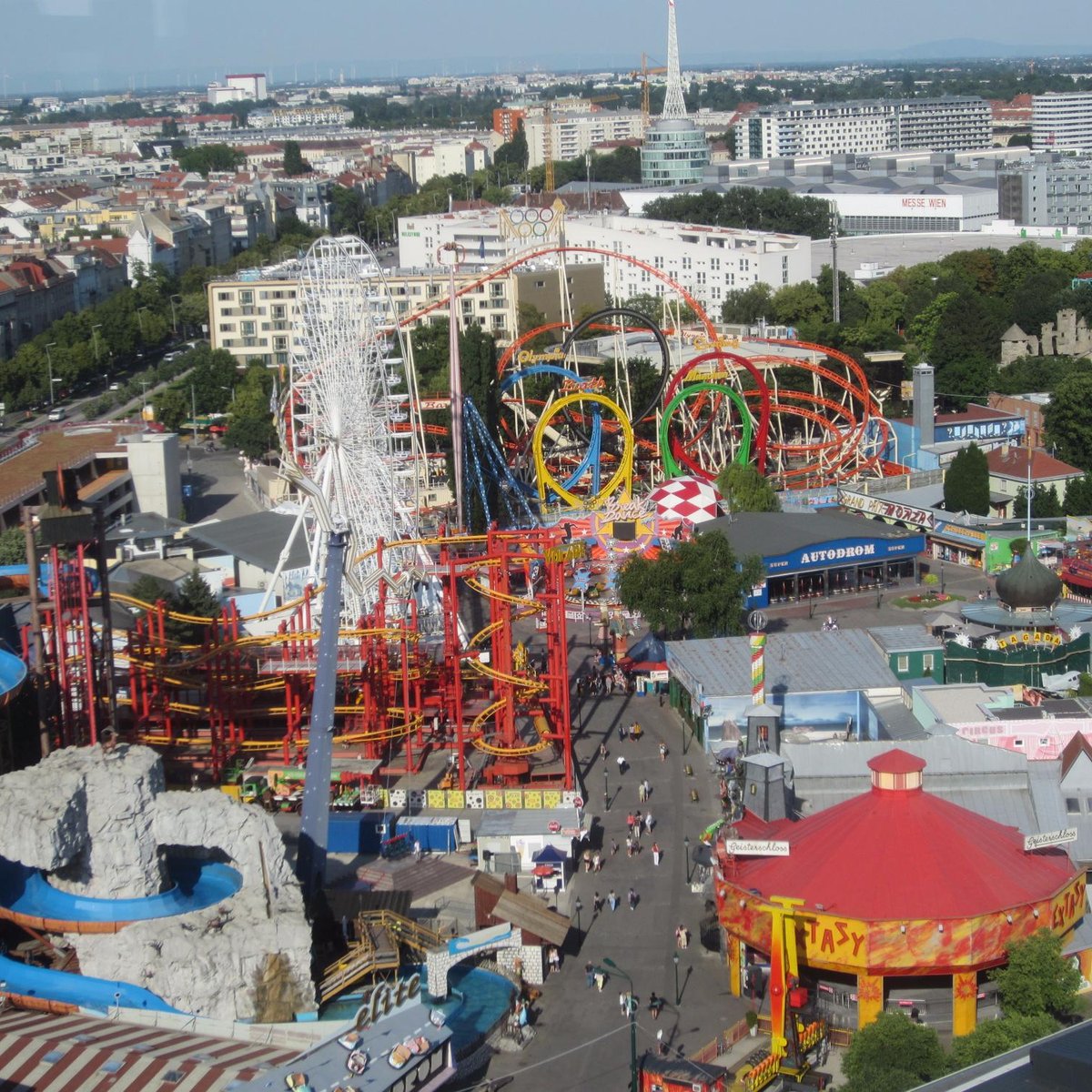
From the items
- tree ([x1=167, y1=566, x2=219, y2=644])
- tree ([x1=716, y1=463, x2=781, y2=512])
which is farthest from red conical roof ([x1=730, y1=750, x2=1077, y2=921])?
tree ([x1=716, y1=463, x2=781, y2=512])

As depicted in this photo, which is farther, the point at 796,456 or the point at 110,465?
the point at 796,456

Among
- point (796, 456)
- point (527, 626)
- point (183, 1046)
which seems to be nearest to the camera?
point (183, 1046)

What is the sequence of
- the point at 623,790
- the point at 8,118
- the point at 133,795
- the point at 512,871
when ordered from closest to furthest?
1. the point at 133,795
2. the point at 512,871
3. the point at 623,790
4. the point at 8,118

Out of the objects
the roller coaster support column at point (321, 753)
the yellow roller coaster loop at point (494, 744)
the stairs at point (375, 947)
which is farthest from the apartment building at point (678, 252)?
the stairs at point (375, 947)

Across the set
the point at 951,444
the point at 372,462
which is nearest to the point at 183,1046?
the point at 372,462

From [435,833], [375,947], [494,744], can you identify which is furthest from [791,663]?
[375,947]

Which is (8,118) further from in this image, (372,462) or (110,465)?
(372,462)

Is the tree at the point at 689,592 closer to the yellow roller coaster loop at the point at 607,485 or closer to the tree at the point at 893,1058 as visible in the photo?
the yellow roller coaster loop at the point at 607,485
